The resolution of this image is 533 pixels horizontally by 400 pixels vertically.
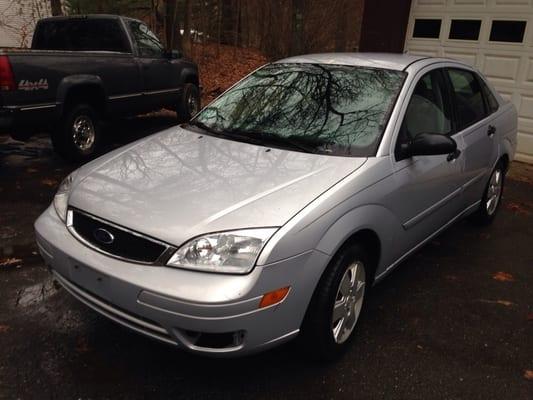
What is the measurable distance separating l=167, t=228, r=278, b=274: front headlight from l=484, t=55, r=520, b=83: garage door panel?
274 inches

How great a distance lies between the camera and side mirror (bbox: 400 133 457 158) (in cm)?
304

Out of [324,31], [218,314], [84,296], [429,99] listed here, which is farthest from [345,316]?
[324,31]

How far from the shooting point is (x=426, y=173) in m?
3.28

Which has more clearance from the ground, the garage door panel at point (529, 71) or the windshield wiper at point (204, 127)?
the garage door panel at point (529, 71)

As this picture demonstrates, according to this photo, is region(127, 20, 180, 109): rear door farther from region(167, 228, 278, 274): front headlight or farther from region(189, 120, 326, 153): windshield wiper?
region(167, 228, 278, 274): front headlight

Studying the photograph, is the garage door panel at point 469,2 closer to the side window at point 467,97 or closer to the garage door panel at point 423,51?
the garage door panel at point 423,51

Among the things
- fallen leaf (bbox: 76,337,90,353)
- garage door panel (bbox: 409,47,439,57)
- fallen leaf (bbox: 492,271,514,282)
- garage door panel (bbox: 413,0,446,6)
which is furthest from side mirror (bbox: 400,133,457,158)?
garage door panel (bbox: 413,0,446,6)

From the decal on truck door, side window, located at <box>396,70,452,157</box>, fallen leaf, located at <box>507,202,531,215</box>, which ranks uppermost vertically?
side window, located at <box>396,70,452,157</box>

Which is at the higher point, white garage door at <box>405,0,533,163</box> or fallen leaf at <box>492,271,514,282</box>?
white garage door at <box>405,0,533,163</box>

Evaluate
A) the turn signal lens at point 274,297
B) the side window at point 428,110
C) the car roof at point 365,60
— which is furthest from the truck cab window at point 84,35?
the turn signal lens at point 274,297

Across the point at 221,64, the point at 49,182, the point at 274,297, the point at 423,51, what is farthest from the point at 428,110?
the point at 221,64

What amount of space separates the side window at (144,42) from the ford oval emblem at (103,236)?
5798 mm

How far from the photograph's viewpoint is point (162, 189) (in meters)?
2.64

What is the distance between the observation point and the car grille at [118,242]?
7.59 feet
